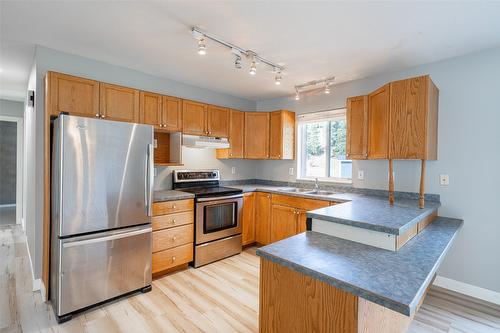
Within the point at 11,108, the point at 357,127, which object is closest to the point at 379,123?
the point at 357,127

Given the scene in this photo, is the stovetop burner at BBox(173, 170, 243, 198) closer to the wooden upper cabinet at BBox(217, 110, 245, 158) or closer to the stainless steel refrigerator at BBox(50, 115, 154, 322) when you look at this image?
the wooden upper cabinet at BBox(217, 110, 245, 158)

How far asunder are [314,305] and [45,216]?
2590mm

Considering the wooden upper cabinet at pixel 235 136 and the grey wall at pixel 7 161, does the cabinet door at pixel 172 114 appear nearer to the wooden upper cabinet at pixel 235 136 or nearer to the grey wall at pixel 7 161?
the wooden upper cabinet at pixel 235 136

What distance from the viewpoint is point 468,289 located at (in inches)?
101

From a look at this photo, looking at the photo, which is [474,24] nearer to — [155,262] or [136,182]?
[136,182]

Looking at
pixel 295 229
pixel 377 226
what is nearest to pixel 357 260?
pixel 377 226

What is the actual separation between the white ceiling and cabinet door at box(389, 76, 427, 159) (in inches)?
15.9

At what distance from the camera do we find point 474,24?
6.56 ft

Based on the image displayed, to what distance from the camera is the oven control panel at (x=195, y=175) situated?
3.63 meters

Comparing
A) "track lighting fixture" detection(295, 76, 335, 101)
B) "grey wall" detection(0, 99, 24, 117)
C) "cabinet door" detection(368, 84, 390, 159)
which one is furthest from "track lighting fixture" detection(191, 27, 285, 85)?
"grey wall" detection(0, 99, 24, 117)

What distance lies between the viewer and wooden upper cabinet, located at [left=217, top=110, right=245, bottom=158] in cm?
405

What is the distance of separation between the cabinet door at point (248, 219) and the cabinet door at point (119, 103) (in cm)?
191

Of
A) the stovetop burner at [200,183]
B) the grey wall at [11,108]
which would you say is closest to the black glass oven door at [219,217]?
the stovetop burner at [200,183]

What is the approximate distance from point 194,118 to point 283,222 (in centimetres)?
198
